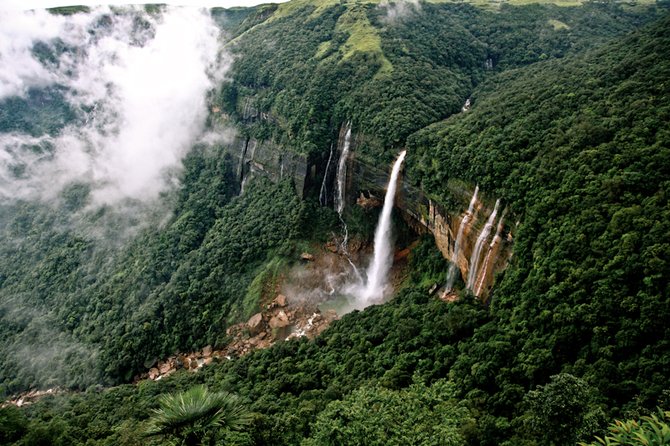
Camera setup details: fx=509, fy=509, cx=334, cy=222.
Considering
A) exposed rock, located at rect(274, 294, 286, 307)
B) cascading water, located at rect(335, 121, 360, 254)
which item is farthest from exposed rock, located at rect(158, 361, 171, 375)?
cascading water, located at rect(335, 121, 360, 254)

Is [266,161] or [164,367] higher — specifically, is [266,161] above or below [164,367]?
above

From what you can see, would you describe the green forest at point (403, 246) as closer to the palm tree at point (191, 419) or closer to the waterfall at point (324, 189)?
the palm tree at point (191, 419)

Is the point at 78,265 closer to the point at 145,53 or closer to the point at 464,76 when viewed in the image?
the point at 145,53

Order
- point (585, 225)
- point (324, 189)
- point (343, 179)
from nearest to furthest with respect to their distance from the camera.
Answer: point (585, 225) → point (343, 179) → point (324, 189)

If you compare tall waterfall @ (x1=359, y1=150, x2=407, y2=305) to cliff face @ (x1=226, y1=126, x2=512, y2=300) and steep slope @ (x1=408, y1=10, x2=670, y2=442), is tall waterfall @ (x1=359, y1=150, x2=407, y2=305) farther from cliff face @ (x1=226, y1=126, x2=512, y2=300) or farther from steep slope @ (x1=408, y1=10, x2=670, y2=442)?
steep slope @ (x1=408, y1=10, x2=670, y2=442)

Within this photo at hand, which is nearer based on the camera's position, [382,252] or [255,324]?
[255,324]

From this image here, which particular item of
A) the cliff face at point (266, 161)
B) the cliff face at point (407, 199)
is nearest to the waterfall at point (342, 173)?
the cliff face at point (407, 199)

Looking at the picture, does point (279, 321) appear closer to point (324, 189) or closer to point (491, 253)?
point (324, 189)

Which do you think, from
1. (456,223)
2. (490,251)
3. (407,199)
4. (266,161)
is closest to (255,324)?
(407,199)
